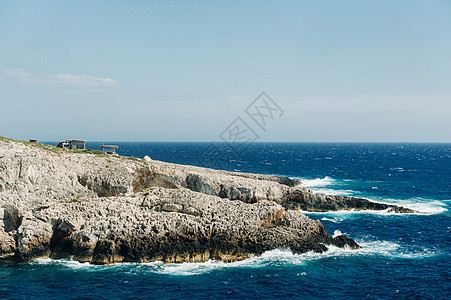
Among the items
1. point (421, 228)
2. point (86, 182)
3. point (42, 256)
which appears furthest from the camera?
point (421, 228)

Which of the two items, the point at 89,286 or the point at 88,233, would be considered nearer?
the point at 89,286

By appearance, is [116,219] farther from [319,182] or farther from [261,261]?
[319,182]

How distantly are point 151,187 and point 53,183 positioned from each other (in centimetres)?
1083

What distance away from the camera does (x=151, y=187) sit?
42094 mm

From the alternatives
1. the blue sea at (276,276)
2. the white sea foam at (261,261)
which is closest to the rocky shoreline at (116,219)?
the white sea foam at (261,261)

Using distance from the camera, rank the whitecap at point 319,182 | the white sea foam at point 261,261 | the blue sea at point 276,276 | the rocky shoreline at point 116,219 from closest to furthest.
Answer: the blue sea at point 276,276 → the white sea foam at point 261,261 → the rocky shoreline at point 116,219 → the whitecap at point 319,182

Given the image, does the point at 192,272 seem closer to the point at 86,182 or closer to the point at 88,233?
the point at 88,233

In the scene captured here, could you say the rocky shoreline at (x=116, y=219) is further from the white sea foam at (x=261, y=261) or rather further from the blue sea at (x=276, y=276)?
the blue sea at (x=276, y=276)

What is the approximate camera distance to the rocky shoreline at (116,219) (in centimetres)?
3175

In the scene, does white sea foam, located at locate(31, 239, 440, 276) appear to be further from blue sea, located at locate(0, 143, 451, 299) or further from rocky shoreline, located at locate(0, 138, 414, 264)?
rocky shoreline, located at locate(0, 138, 414, 264)

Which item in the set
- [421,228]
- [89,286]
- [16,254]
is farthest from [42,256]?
[421,228]

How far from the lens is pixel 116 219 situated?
1308 inches

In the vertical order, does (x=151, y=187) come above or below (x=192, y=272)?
above

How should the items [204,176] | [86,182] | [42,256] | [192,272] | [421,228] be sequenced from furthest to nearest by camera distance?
[204,176], [421,228], [86,182], [42,256], [192,272]
